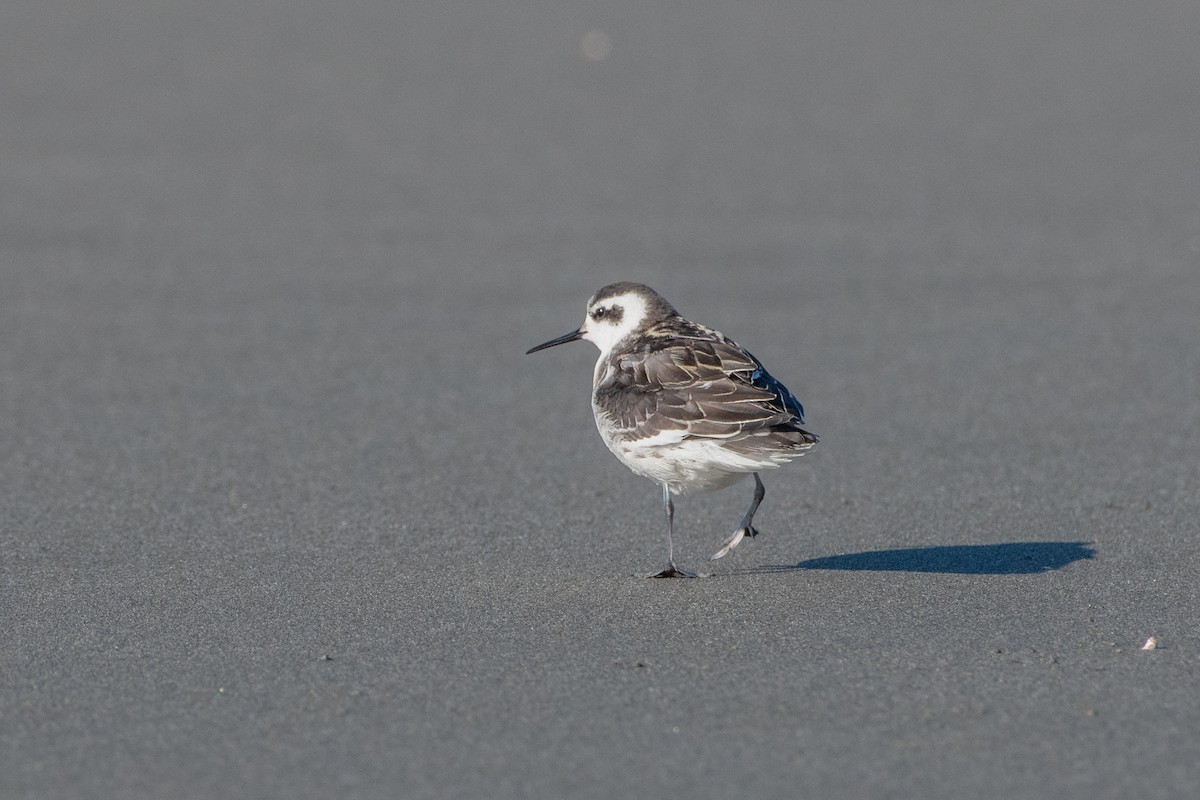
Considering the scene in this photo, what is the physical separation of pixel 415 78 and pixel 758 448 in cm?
1038

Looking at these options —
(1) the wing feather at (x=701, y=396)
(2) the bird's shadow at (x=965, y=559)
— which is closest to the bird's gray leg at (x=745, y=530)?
(2) the bird's shadow at (x=965, y=559)

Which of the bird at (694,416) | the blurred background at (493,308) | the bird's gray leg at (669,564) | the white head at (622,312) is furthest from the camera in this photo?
the white head at (622,312)

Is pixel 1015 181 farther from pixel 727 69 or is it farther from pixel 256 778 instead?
pixel 256 778

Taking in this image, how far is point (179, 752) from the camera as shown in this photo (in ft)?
13.3

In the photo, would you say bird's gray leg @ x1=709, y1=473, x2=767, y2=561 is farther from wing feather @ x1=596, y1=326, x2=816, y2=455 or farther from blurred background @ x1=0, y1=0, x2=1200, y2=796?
wing feather @ x1=596, y1=326, x2=816, y2=455

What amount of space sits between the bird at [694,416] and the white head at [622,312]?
9.9 inches

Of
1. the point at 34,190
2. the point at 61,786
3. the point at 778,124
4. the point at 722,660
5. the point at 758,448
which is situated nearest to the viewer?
the point at 61,786

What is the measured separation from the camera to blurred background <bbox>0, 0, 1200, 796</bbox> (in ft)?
16.8

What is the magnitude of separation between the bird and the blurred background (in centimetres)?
43

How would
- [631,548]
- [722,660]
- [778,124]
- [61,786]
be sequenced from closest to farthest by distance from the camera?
[61,786]
[722,660]
[631,548]
[778,124]

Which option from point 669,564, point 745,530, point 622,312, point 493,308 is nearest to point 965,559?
point 745,530

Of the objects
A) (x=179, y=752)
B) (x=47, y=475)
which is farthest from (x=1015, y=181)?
(x=179, y=752)

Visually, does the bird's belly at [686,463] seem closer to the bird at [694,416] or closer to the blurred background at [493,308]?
the bird at [694,416]

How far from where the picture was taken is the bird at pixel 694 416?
5.33 m
